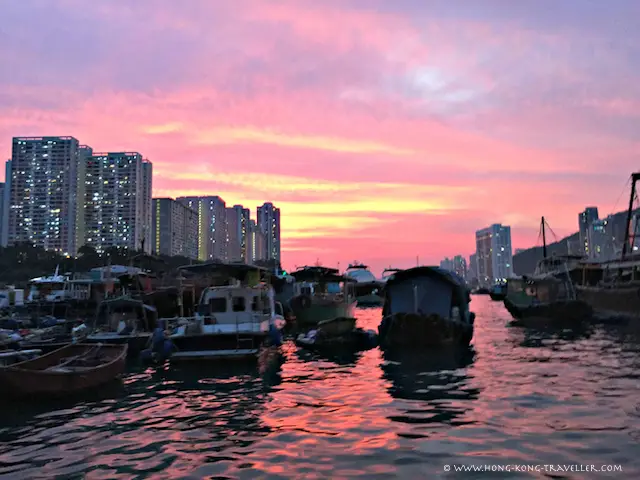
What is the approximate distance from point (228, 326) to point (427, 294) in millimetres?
12557

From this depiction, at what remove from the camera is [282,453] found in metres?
9.70

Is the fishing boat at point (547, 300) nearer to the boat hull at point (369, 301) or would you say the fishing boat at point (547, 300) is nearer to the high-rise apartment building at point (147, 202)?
the boat hull at point (369, 301)

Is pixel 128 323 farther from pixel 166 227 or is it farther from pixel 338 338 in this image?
pixel 166 227

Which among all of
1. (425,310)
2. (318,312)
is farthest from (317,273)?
(425,310)

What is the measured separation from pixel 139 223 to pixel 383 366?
177385 millimetres

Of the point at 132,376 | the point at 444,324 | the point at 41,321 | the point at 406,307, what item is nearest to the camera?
the point at 132,376

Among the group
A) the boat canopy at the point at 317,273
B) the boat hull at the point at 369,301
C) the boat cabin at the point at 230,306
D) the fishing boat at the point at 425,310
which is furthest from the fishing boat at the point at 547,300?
the boat hull at the point at 369,301

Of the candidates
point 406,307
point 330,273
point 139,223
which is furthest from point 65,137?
point 406,307

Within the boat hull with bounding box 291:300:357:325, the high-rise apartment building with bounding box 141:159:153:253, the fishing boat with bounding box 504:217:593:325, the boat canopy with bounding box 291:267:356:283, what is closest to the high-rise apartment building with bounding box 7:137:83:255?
the high-rise apartment building with bounding box 141:159:153:253

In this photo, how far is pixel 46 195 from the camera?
17162 cm

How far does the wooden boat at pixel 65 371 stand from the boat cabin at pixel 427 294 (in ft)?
53.1

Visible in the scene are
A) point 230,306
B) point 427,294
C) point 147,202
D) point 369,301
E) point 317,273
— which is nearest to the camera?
point 230,306

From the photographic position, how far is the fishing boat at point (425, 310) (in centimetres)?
2566

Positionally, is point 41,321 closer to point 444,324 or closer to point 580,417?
point 444,324
